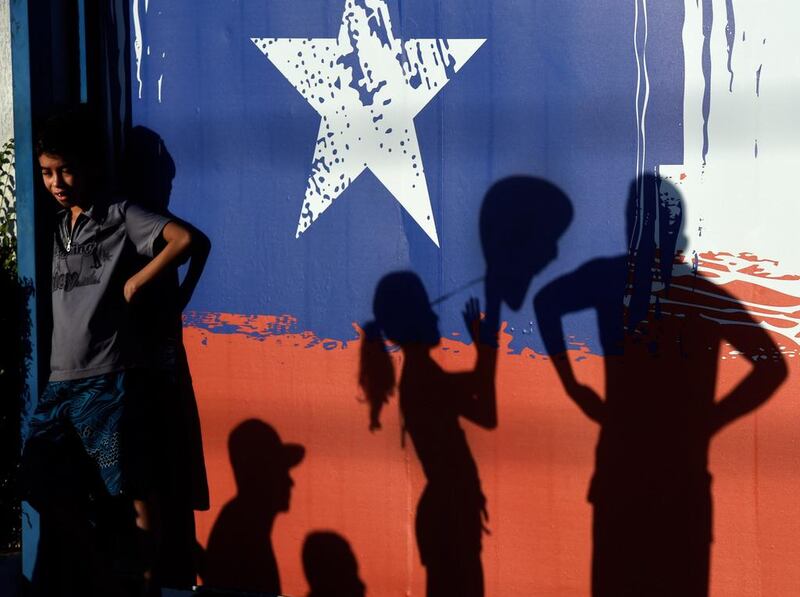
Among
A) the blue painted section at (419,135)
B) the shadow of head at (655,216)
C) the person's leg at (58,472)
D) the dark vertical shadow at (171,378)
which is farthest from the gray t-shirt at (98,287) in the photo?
the shadow of head at (655,216)

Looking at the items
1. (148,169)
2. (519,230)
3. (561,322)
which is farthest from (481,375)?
(148,169)

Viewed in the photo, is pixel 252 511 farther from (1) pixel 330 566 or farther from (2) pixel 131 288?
(2) pixel 131 288

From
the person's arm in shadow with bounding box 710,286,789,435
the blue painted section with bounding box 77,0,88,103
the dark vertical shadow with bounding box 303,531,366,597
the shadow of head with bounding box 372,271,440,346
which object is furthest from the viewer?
the blue painted section with bounding box 77,0,88,103

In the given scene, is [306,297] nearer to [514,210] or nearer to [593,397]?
[514,210]

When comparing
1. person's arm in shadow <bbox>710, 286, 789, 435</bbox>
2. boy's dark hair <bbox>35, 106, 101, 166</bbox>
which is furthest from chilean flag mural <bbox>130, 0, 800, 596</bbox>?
boy's dark hair <bbox>35, 106, 101, 166</bbox>

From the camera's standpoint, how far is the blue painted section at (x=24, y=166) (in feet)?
11.3

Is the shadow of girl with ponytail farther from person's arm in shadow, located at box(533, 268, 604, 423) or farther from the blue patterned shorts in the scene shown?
the blue patterned shorts

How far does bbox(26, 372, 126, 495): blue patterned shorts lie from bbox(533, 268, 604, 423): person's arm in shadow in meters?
1.48

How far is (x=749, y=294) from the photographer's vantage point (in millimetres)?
2947

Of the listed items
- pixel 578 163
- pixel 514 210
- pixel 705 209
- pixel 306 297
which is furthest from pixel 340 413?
pixel 705 209

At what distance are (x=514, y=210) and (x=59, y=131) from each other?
5.26ft

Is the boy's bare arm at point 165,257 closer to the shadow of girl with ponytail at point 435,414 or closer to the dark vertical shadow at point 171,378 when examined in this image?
the dark vertical shadow at point 171,378

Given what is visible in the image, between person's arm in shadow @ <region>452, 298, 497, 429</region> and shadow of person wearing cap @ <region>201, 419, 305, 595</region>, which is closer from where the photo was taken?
person's arm in shadow @ <region>452, 298, 497, 429</region>

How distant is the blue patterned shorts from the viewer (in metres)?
3.16
